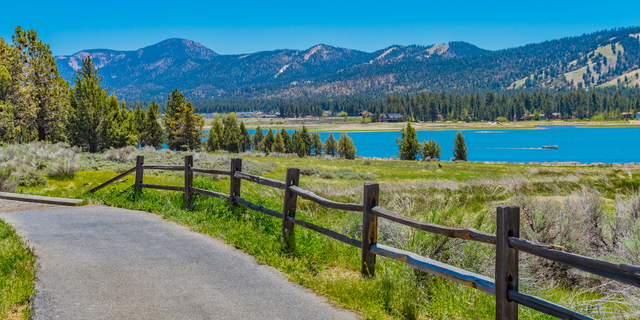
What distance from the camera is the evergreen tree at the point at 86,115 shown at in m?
35.8

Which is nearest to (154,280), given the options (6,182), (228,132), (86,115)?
(6,182)

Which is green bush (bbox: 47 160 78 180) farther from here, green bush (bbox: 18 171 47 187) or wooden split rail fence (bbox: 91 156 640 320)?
wooden split rail fence (bbox: 91 156 640 320)

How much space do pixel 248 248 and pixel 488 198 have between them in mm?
13408

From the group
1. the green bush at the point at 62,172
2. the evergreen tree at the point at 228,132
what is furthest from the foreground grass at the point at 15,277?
the evergreen tree at the point at 228,132

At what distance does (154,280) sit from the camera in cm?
614

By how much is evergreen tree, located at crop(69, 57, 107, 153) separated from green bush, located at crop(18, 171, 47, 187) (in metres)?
18.7

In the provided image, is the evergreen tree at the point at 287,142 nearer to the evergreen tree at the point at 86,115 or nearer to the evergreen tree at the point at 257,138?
the evergreen tree at the point at 257,138

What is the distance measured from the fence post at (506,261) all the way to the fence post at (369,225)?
206 cm

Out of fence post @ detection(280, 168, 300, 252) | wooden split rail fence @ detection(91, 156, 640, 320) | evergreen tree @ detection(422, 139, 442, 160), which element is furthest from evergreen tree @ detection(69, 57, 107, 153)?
evergreen tree @ detection(422, 139, 442, 160)

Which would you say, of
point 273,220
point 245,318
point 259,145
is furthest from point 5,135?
point 259,145

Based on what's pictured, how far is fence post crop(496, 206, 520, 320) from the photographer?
13.1 ft

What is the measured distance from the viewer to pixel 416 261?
16.9 feet

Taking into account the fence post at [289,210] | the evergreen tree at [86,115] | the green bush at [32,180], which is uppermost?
the evergreen tree at [86,115]

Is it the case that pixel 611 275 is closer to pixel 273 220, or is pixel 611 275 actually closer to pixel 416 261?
pixel 416 261
